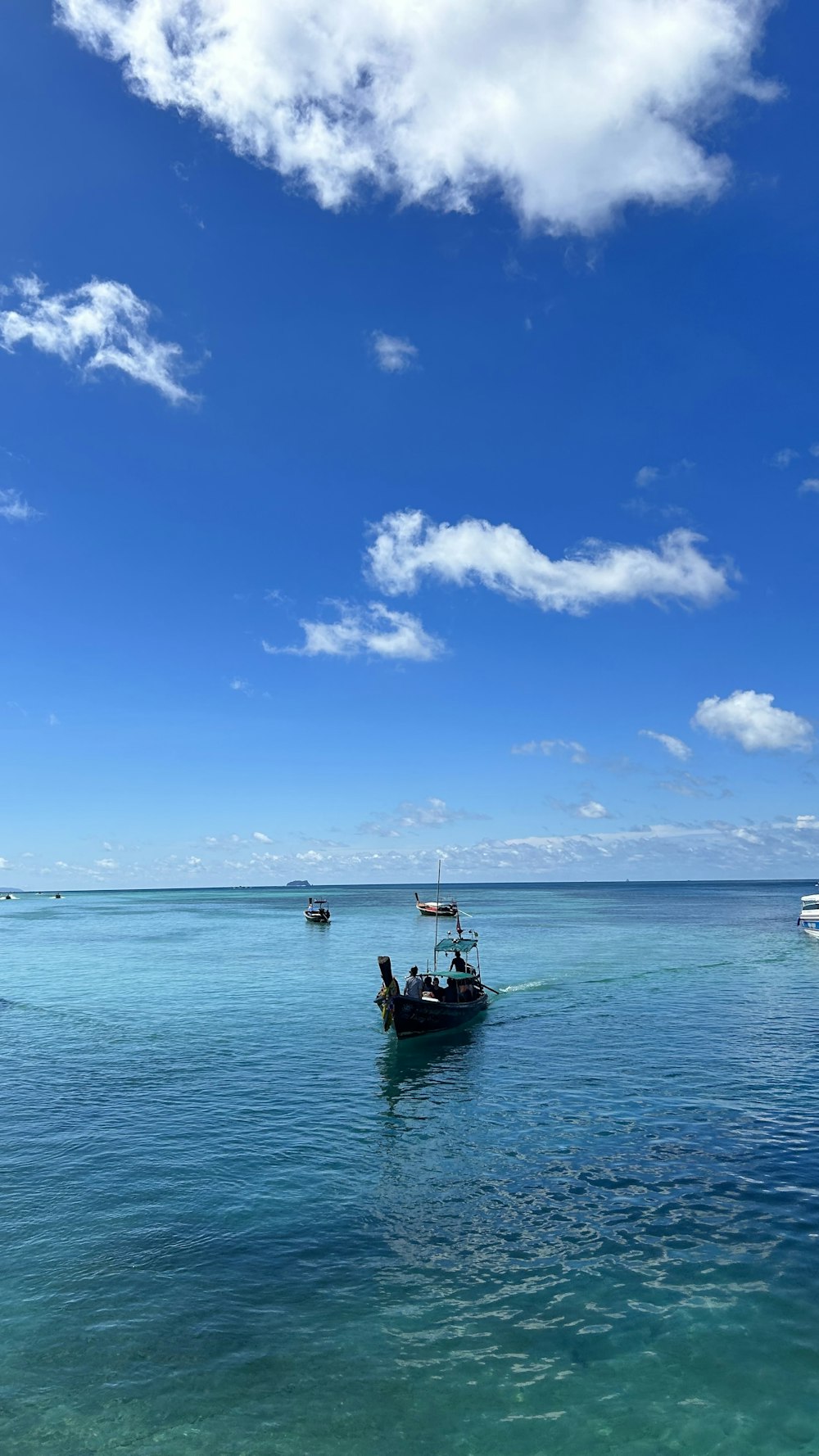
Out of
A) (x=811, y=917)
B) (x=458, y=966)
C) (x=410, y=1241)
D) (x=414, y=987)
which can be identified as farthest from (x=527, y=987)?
(x=811, y=917)

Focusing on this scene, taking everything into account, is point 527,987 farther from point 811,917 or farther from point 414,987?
point 811,917

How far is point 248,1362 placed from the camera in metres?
14.8

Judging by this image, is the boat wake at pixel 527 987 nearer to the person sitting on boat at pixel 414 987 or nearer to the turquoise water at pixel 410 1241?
the turquoise water at pixel 410 1241

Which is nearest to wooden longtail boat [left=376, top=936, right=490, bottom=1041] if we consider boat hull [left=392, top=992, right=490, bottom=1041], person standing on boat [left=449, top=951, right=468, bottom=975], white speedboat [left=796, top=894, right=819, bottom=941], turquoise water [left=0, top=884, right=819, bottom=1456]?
boat hull [left=392, top=992, right=490, bottom=1041]

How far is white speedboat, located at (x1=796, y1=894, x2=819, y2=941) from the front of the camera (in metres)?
94.0

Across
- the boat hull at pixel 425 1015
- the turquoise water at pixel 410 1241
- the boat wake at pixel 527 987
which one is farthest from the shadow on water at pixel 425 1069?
the boat wake at pixel 527 987

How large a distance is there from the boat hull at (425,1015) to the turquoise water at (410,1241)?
3.08 ft

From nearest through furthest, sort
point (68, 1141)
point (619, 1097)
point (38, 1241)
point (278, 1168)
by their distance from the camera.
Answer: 1. point (38, 1241)
2. point (278, 1168)
3. point (68, 1141)
4. point (619, 1097)

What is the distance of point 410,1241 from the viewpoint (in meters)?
19.3

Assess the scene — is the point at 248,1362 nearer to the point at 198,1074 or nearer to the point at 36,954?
the point at 198,1074

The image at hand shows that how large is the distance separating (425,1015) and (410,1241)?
2218 cm

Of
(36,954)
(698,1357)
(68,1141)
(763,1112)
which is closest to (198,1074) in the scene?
(68,1141)

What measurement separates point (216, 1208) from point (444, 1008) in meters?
22.7

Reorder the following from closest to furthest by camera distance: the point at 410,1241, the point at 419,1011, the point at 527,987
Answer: the point at 410,1241
the point at 419,1011
the point at 527,987
